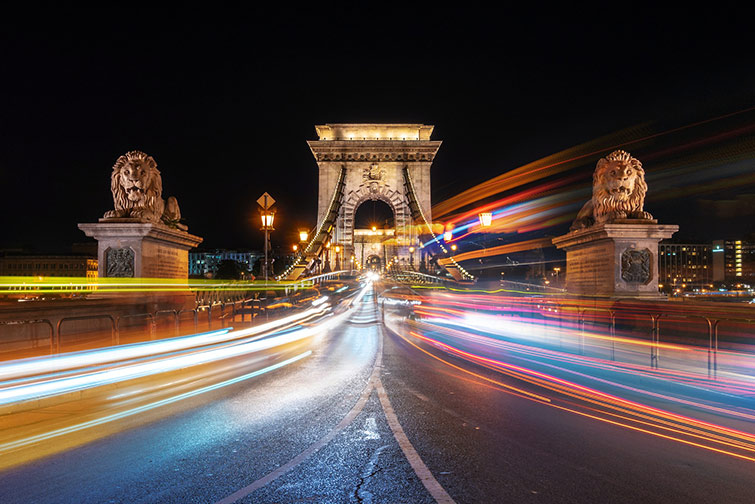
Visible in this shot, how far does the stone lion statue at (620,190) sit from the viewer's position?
17.0 m

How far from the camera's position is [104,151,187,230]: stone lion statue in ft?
57.8

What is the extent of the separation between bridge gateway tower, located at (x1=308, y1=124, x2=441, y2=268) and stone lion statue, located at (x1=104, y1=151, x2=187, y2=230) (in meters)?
50.8

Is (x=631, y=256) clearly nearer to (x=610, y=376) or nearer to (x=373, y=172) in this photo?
→ (x=610, y=376)

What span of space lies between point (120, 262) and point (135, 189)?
266cm

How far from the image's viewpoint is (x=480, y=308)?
22.8 m

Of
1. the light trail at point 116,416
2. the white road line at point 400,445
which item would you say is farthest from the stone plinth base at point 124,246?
the white road line at point 400,445

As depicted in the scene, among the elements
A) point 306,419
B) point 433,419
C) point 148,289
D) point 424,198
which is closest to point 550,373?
point 433,419

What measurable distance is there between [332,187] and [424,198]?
12.8 metres

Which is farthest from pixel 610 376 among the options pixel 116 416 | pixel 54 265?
pixel 54 265

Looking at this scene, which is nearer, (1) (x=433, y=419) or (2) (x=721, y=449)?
(2) (x=721, y=449)

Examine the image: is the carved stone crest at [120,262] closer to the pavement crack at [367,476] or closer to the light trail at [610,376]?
the light trail at [610,376]

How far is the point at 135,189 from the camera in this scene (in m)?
17.9

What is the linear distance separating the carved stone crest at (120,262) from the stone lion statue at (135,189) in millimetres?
1190

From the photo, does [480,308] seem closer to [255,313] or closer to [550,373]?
[255,313]
